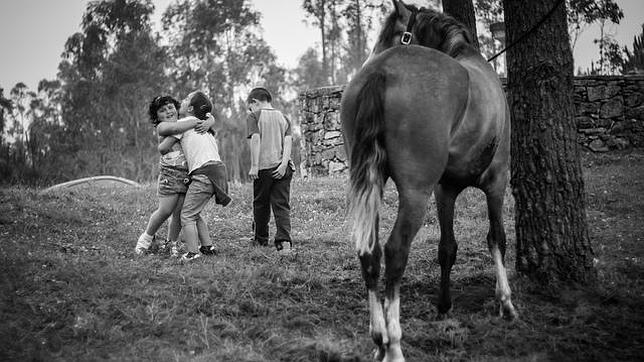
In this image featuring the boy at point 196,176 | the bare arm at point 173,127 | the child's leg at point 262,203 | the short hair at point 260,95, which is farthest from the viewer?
the short hair at point 260,95

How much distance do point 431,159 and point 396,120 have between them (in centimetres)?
30

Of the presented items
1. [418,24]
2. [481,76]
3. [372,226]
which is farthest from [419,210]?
[418,24]

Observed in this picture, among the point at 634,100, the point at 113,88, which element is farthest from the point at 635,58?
the point at 113,88

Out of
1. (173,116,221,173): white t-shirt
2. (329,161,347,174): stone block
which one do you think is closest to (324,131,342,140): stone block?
(329,161,347,174): stone block

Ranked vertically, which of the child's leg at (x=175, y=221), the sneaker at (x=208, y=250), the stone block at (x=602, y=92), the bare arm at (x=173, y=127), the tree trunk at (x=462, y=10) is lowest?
the sneaker at (x=208, y=250)

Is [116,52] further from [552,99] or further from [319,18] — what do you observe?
[552,99]

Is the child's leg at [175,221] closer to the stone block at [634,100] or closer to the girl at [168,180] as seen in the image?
the girl at [168,180]

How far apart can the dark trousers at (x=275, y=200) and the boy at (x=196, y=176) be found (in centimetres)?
48

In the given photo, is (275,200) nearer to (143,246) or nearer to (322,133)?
(143,246)

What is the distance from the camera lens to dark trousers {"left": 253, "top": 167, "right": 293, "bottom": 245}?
5539 mm

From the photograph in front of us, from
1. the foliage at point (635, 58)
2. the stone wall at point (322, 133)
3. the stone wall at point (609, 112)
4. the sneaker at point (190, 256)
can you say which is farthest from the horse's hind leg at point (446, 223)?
the foliage at point (635, 58)

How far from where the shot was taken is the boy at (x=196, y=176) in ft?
16.5

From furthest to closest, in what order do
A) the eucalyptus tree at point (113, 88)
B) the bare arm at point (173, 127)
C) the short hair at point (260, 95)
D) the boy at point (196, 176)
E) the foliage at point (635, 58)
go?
the eucalyptus tree at point (113, 88) < the foliage at point (635, 58) < the short hair at point (260, 95) < the bare arm at point (173, 127) < the boy at point (196, 176)

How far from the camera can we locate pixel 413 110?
2836 mm
